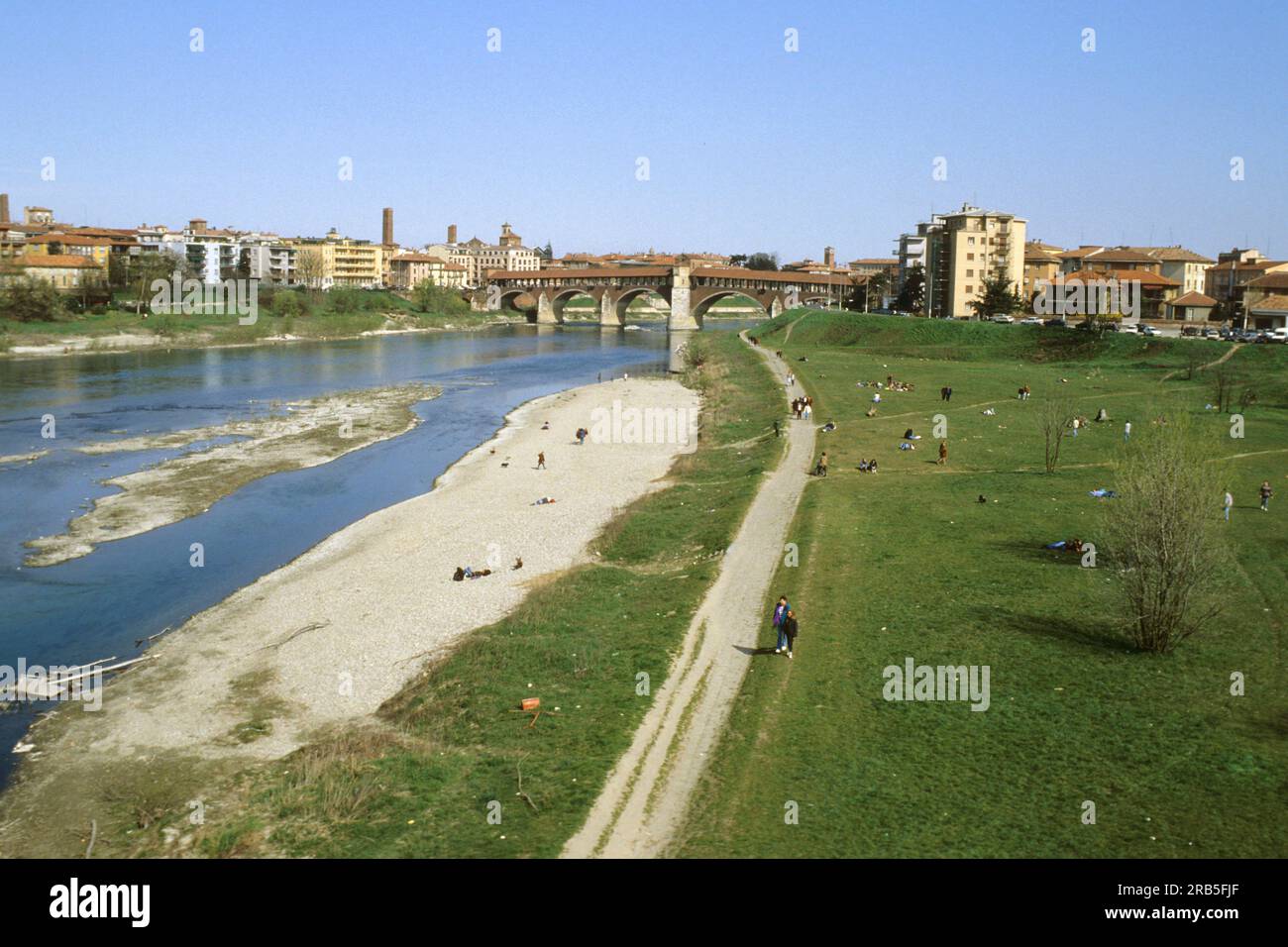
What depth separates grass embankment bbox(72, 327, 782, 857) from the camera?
604 inches

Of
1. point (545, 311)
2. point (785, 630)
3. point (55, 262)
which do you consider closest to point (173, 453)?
point (785, 630)

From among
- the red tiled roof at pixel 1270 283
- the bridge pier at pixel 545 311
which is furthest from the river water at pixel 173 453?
the red tiled roof at pixel 1270 283

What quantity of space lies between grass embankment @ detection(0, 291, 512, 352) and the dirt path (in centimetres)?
8825

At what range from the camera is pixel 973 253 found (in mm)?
109250

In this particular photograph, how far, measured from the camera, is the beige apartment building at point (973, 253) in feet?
357

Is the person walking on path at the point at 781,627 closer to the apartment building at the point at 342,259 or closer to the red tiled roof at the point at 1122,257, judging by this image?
the red tiled roof at the point at 1122,257

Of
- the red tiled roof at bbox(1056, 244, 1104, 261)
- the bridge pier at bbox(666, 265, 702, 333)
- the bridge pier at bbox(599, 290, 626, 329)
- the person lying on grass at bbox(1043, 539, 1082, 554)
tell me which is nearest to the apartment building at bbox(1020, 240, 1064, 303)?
the red tiled roof at bbox(1056, 244, 1104, 261)

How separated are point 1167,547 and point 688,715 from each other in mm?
9908

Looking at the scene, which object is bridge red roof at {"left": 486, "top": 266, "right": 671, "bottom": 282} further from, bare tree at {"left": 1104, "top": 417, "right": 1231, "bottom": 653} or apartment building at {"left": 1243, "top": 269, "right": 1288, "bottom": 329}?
bare tree at {"left": 1104, "top": 417, "right": 1231, "bottom": 653}

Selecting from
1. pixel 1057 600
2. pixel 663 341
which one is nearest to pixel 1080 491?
pixel 1057 600

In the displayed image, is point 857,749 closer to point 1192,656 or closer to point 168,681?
point 1192,656

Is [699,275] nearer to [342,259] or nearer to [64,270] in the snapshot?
[342,259]

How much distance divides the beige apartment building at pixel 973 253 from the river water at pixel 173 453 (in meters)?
32.1
